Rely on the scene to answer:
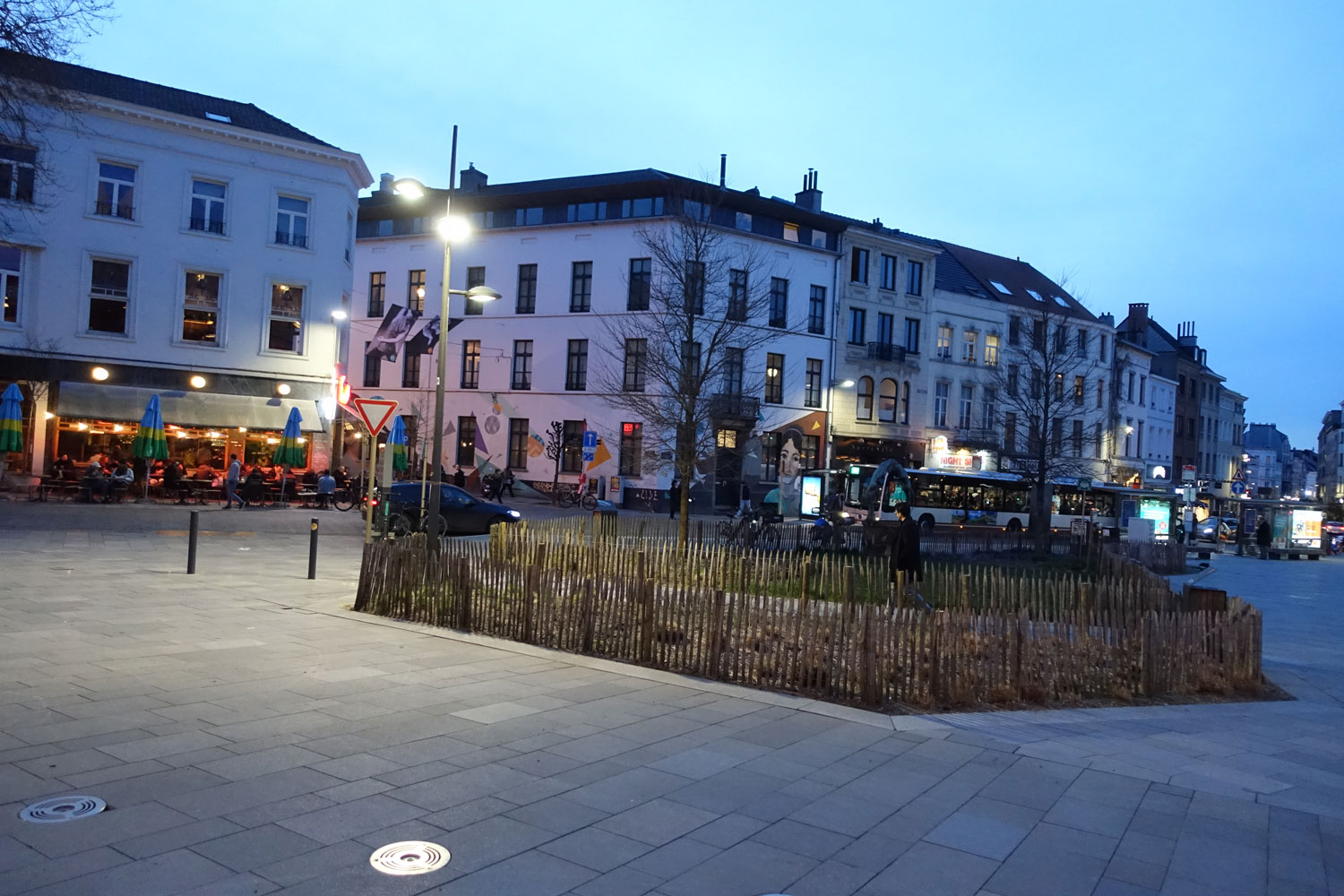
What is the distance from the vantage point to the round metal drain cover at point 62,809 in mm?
5055

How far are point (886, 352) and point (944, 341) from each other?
17.1 ft

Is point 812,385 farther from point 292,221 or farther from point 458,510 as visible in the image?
point 458,510

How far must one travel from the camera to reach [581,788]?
5914 millimetres

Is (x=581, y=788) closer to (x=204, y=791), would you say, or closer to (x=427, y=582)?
(x=204, y=791)

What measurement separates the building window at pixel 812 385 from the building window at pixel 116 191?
29.5 meters

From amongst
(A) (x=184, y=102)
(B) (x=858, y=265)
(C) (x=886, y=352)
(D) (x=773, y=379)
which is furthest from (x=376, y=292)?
(C) (x=886, y=352)

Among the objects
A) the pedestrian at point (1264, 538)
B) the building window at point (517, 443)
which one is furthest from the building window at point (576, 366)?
the pedestrian at point (1264, 538)

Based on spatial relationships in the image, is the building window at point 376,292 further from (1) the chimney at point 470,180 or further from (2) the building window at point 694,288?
(2) the building window at point 694,288

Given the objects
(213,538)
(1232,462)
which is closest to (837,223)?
(213,538)

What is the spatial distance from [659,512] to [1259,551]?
77.9 ft

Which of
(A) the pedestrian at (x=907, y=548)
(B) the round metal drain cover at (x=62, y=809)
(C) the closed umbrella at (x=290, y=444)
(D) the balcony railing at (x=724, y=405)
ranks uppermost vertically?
(D) the balcony railing at (x=724, y=405)

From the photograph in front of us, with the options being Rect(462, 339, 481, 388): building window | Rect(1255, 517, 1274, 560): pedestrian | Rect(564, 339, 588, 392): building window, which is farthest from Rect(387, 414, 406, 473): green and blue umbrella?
Rect(1255, 517, 1274, 560): pedestrian

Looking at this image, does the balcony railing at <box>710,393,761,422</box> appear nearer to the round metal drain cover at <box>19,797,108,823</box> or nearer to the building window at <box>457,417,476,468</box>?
the round metal drain cover at <box>19,797,108,823</box>

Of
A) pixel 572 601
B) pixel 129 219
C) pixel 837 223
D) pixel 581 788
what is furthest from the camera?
pixel 837 223
